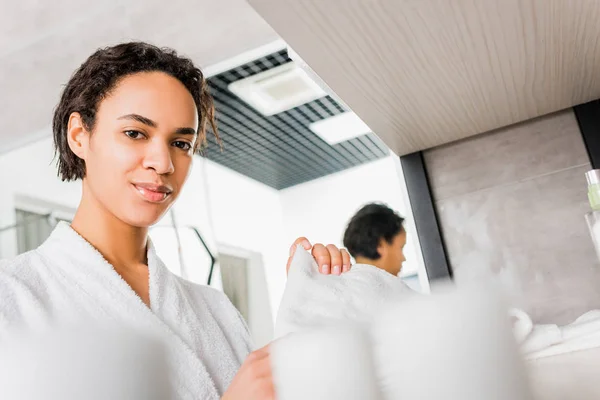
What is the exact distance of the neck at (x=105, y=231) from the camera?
Result: 2.02ft

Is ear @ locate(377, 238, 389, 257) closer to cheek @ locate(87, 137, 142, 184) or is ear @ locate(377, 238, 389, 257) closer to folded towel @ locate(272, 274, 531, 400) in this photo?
cheek @ locate(87, 137, 142, 184)

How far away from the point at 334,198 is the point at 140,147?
11.4 ft

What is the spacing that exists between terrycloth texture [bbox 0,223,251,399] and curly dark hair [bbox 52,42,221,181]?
0.10 m

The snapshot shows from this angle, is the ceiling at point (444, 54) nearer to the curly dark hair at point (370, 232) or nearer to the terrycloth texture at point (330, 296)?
the terrycloth texture at point (330, 296)

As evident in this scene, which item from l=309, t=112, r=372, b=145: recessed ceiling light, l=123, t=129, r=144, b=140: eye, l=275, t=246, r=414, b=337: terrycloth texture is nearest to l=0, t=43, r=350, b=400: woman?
l=123, t=129, r=144, b=140: eye

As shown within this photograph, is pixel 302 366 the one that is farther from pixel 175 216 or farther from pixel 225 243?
pixel 225 243

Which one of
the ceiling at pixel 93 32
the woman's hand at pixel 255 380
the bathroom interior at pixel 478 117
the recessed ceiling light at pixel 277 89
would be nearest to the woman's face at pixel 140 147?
the bathroom interior at pixel 478 117

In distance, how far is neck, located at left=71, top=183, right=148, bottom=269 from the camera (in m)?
0.62

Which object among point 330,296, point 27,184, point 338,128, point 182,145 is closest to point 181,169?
point 182,145

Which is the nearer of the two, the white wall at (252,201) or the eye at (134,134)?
the eye at (134,134)

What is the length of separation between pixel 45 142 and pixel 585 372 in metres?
2.34

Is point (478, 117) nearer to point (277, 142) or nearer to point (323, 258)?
point (323, 258)

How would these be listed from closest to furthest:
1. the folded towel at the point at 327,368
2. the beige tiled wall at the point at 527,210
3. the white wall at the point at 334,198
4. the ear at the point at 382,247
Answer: the folded towel at the point at 327,368 → the beige tiled wall at the point at 527,210 → the ear at the point at 382,247 → the white wall at the point at 334,198

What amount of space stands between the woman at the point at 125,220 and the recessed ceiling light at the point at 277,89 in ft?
5.01
